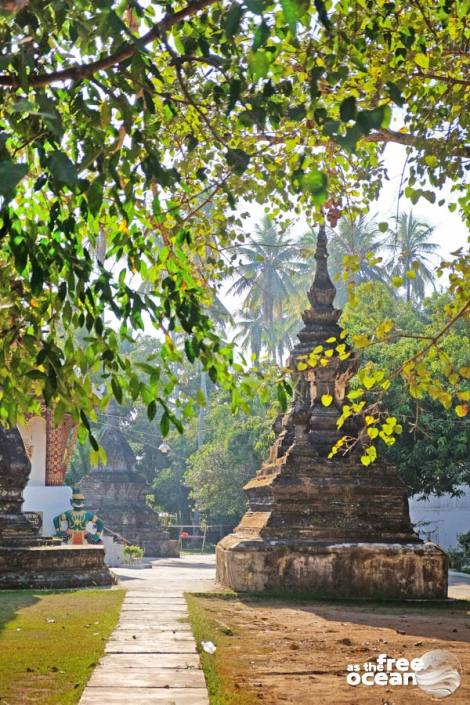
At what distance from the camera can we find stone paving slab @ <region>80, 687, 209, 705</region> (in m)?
5.68

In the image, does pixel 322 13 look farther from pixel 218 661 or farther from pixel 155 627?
pixel 155 627

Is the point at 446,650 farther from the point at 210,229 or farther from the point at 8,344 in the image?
the point at 8,344

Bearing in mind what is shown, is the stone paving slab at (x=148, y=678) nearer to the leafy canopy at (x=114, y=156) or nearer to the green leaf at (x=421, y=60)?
the leafy canopy at (x=114, y=156)

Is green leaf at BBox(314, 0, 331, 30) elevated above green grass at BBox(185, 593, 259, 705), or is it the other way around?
green leaf at BBox(314, 0, 331, 30)

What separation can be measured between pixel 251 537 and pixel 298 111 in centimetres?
1084

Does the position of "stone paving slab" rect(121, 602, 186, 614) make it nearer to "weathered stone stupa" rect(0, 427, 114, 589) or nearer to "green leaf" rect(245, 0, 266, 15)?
"weathered stone stupa" rect(0, 427, 114, 589)

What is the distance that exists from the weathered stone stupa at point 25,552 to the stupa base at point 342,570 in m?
2.74

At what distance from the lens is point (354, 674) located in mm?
6934

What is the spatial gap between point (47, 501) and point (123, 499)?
25.9 ft

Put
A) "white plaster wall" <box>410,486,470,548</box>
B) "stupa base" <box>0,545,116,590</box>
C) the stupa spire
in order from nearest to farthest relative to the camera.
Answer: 1. "stupa base" <box>0,545,116,590</box>
2. the stupa spire
3. "white plaster wall" <box>410,486,470,548</box>

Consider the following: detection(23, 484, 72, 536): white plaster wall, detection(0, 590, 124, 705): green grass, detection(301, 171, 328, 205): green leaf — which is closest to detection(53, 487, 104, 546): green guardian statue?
detection(23, 484, 72, 536): white plaster wall

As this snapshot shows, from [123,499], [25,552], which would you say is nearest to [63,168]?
[25,552]

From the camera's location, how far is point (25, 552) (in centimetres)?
1451

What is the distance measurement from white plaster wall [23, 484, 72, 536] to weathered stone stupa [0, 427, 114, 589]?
31.2 ft
